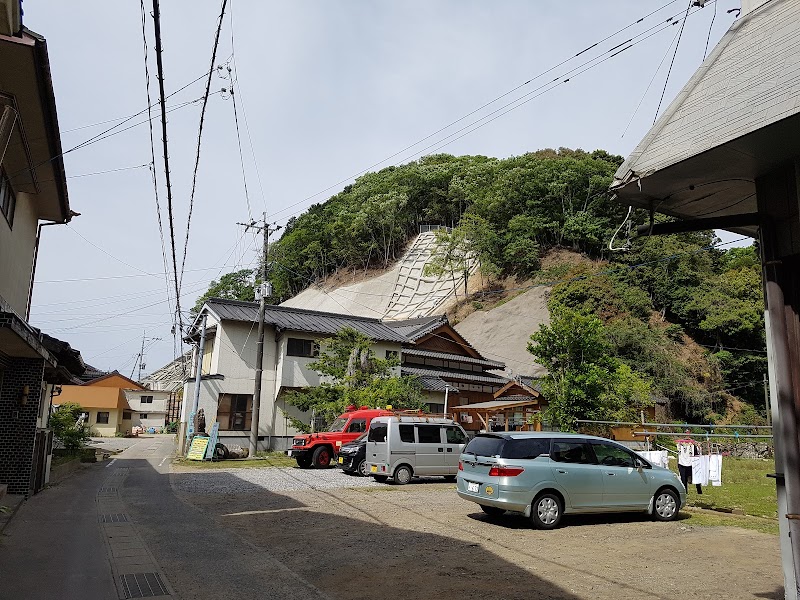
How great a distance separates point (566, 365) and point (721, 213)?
14819 millimetres

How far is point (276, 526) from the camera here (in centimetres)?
978

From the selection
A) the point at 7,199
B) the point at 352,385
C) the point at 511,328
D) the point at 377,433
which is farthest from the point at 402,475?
the point at 511,328

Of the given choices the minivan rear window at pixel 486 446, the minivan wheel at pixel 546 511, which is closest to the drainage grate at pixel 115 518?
the minivan rear window at pixel 486 446

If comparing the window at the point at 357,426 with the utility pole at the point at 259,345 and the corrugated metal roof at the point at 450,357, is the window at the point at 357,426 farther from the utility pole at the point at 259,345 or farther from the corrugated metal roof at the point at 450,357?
the corrugated metal roof at the point at 450,357

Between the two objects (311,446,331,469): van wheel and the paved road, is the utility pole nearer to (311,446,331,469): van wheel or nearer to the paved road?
(311,446,331,469): van wheel

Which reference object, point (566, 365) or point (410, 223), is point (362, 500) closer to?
point (566, 365)

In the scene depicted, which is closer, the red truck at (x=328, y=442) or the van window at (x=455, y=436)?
the van window at (x=455, y=436)

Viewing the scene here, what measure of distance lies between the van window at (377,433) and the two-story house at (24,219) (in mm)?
8088

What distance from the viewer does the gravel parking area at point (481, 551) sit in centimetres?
630

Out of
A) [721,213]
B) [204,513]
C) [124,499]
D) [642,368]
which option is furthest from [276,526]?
[642,368]

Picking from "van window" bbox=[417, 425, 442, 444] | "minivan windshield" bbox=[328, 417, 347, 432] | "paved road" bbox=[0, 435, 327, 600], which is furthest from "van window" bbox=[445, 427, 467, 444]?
"paved road" bbox=[0, 435, 327, 600]

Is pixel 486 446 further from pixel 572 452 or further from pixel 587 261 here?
pixel 587 261

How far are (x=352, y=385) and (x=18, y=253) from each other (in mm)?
15780

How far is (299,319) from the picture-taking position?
104 ft
